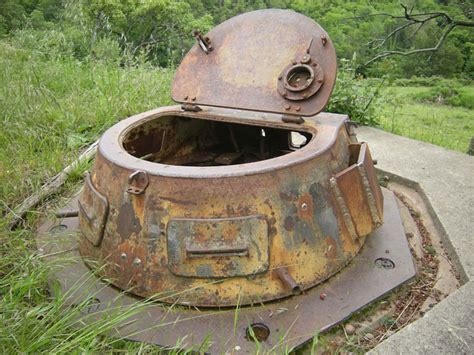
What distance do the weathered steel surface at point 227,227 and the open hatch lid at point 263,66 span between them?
352mm

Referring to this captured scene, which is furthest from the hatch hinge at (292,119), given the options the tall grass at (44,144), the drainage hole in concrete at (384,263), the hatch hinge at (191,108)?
the tall grass at (44,144)

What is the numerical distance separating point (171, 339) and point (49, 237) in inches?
42.9

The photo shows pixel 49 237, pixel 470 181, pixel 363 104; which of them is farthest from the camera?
pixel 363 104

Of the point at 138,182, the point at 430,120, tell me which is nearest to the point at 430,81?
the point at 430,120

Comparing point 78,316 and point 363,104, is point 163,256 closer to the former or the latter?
point 78,316

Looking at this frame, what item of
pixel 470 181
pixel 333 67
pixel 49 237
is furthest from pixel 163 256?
pixel 470 181

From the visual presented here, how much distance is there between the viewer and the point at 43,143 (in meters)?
3.36

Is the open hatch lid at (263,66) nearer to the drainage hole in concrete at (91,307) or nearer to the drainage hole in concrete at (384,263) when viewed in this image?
the drainage hole in concrete at (384,263)

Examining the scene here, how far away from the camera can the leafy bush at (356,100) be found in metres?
4.33

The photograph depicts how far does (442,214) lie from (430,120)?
10575 millimetres

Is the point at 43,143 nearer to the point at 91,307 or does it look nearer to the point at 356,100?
the point at 91,307

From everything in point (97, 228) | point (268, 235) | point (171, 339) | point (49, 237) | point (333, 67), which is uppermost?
point (333, 67)

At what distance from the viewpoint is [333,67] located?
216cm

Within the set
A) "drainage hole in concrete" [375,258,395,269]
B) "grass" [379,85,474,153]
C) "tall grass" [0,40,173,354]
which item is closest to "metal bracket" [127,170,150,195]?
"tall grass" [0,40,173,354]
